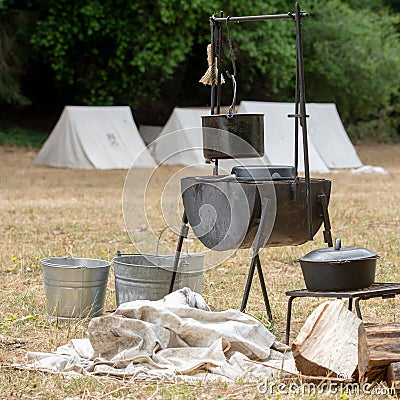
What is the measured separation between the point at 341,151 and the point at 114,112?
4587mm

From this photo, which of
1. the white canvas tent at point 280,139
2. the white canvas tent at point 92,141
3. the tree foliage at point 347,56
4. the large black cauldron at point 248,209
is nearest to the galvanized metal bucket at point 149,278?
the large black cauldron at point 248,209

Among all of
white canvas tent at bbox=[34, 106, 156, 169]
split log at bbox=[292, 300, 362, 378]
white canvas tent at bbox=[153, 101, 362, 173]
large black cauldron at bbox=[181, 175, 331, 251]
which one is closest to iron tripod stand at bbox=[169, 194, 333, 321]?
large black cauldron at bbox=[181, 175, 331, 251]

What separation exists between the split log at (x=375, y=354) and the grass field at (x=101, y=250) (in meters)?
0.47

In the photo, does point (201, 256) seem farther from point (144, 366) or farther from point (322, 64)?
point (322, 64)

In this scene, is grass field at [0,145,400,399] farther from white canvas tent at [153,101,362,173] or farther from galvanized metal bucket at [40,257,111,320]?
white canvas tent at [153,101,362,173]

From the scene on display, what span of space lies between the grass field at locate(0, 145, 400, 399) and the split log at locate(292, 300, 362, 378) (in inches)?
10.5

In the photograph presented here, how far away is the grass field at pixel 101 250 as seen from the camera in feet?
11.0

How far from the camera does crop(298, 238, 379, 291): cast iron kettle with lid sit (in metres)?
3.69

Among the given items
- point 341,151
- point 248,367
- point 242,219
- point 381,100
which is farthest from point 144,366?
point 381,100

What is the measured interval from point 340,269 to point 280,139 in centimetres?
1135

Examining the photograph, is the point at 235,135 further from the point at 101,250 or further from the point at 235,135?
the point at 101,250

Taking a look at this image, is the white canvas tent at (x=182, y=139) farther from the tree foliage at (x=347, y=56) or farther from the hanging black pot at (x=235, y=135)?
the hanging black pot at (x=235, y=135)

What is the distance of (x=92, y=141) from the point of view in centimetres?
1456

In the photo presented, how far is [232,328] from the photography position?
3.79 m
